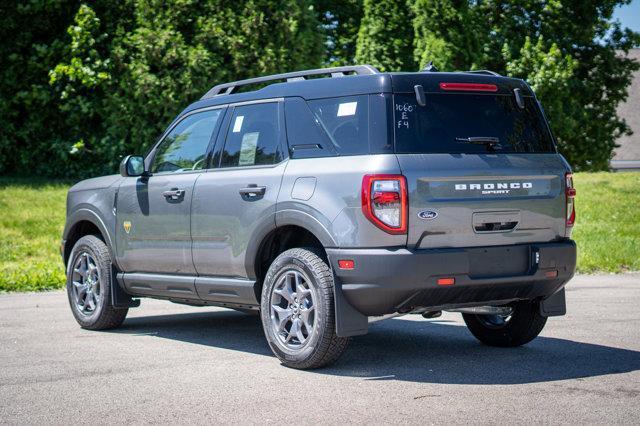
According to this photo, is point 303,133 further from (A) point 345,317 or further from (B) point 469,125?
(A) point 345,317

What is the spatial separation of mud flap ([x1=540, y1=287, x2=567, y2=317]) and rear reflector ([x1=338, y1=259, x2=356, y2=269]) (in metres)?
1.74

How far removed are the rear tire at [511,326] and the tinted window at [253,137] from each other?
2.13 m

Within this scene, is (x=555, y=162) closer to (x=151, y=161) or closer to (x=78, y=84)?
(x=151, y=161)

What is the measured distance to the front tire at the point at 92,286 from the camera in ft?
30.7

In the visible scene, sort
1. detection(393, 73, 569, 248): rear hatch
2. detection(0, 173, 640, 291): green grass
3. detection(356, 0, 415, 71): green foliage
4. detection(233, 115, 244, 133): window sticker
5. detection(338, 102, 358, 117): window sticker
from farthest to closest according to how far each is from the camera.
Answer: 1. detection(356, 0, 415, 71): green foliage
2. detection(0, 173, 640, 291): green grass
3. detection(233, 115, 244, 133): window sticker
4. detection(338, 102, 358, 117): window sticker
5. detection(393, 73, 569, 248): rear hatch

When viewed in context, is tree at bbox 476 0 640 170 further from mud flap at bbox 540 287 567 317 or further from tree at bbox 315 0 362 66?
mud flap at bbox 540 287 567 317

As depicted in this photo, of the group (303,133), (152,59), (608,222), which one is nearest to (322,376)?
(303,133)

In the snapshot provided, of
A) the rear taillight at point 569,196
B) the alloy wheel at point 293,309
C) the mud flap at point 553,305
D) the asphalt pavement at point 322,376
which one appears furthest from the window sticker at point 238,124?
the mud flap at point 553,305

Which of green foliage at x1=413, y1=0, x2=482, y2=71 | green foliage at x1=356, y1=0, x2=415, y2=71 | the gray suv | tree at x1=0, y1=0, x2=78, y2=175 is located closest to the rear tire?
the gray suv

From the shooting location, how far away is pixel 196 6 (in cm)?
2283

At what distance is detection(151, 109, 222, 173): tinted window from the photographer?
337 inches

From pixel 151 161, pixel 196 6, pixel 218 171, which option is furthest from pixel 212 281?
pixel 196 6

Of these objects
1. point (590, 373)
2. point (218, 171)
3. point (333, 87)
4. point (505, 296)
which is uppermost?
point (333, 87)

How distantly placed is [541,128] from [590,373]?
1.84 metres
